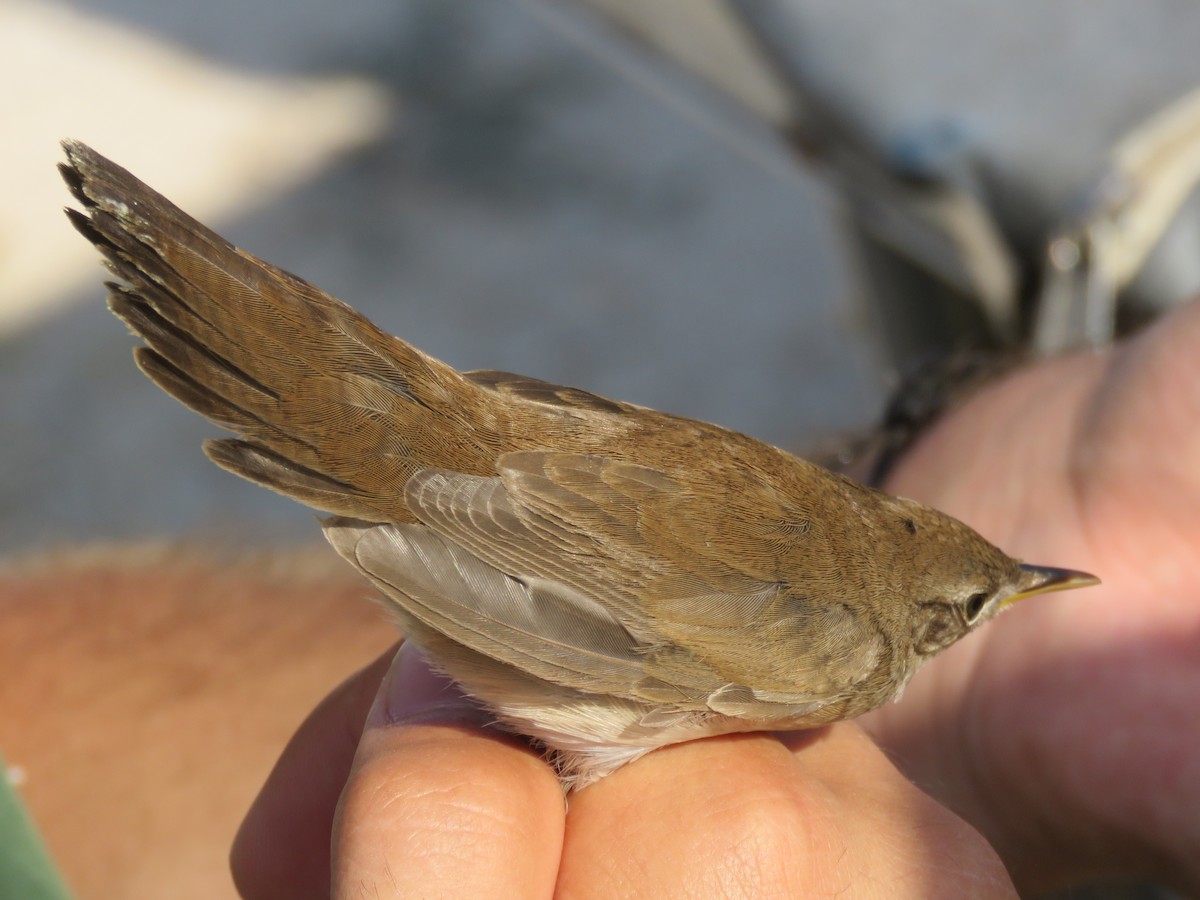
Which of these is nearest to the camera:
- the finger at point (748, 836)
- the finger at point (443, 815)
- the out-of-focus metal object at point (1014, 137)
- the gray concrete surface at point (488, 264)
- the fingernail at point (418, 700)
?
the finger at point (443, 815)

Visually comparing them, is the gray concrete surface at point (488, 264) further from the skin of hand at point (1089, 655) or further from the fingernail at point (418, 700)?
the fingernail at point (418, 700)

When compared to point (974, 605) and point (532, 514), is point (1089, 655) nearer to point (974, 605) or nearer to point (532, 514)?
point (974, 605)

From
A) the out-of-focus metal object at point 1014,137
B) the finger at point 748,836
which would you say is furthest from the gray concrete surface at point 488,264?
the finger at point 748,836

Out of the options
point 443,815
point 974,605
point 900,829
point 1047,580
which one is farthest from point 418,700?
point 1047,580

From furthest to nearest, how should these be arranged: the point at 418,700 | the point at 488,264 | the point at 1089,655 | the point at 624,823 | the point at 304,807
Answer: the point at 488,264 < the point at 1089,655 < the point at 304,807 < the point at 418,700 < the point at 624,823

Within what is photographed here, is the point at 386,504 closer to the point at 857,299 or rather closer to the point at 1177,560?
the point at 1177,560

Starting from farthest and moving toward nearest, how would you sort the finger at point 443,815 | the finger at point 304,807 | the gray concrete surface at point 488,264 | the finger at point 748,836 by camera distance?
the gray concrete surface at point 488,264 < the finger at point 304,807 < the finger at point 748,836 < the finger at point 443,815

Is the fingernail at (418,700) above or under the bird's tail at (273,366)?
under

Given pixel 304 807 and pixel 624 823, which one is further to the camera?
pixel 304 807
